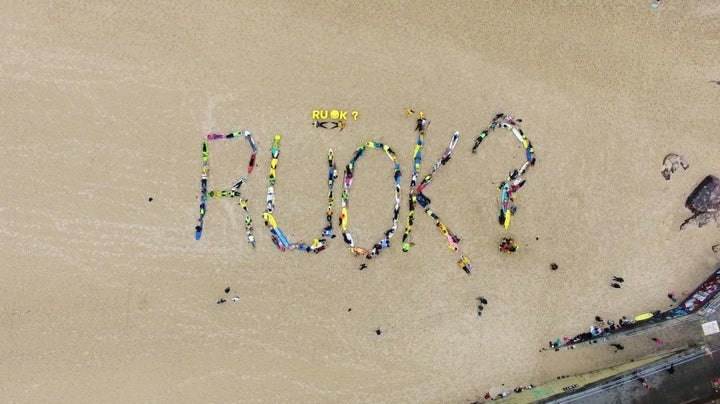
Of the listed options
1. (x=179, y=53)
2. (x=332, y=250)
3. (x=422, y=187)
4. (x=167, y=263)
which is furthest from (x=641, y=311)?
(x=179, y=53)

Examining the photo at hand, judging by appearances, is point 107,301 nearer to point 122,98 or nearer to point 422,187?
point 122,98

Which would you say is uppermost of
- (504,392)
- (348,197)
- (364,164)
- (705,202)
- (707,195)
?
(364,164)

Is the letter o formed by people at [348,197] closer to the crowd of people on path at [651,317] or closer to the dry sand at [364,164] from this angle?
the dry sand at [364,164]

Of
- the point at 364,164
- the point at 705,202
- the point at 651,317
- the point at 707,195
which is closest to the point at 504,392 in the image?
the point at 651,317

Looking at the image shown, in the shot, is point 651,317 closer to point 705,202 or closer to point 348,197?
point 705,202

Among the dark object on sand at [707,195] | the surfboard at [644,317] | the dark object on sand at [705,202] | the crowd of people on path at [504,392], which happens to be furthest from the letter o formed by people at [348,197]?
the dark object on sand at [707,195]
